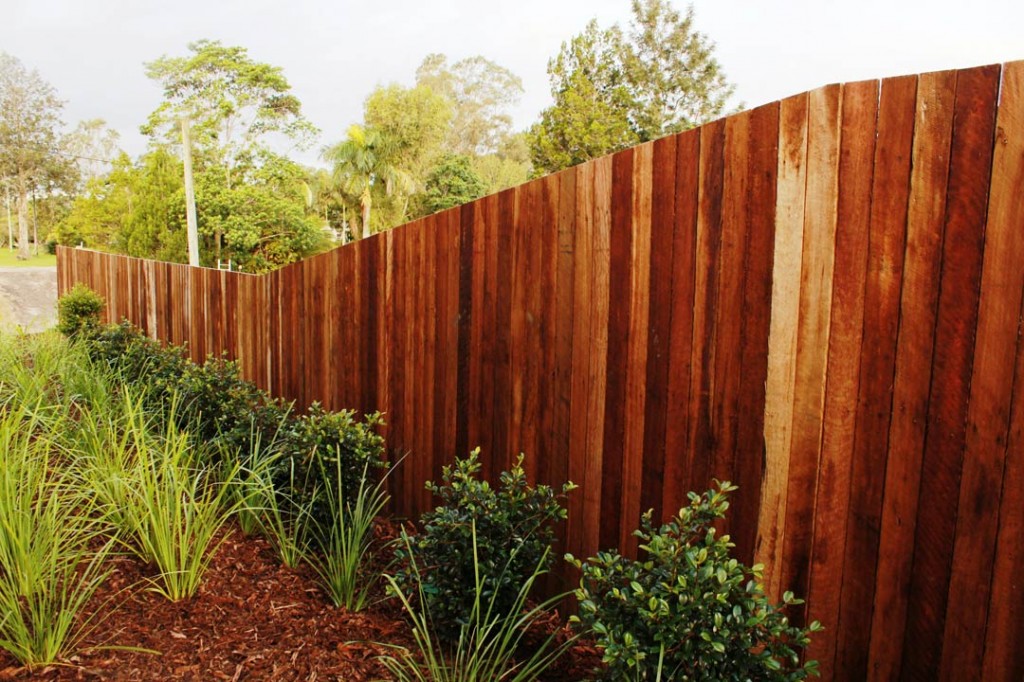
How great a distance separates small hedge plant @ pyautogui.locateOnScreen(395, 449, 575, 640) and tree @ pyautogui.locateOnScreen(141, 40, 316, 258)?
31.6 m

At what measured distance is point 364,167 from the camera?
32656mm

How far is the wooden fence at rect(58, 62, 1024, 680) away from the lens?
1.63 metres

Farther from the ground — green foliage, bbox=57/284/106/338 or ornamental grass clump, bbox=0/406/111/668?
green foliage, bbox=57/284/106/338

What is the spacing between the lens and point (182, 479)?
121 inches

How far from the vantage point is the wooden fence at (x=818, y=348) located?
1633 millimetres

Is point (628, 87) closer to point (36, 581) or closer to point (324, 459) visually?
point (324, 459)

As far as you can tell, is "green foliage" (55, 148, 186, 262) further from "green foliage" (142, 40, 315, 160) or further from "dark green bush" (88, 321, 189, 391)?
"dark green bush" (88, 321, 189, 391)

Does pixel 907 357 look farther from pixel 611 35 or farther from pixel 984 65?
pixel 611 35

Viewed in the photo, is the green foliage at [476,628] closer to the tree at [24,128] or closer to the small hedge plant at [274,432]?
the small hedge plant at [274,432]

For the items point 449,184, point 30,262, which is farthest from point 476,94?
point 30,262

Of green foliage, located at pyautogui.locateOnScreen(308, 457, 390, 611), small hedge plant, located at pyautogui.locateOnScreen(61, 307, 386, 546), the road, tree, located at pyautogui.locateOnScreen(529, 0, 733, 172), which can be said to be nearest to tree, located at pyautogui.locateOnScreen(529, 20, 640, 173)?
tree, located at pyautogui.locateOnScreen(529, 0, 733, 172)

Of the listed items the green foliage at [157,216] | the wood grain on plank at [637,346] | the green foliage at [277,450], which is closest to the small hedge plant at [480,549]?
the wood grain on plank at [637,346]

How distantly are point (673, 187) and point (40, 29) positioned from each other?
37.8 metres

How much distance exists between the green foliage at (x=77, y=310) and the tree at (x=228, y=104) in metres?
24.5
